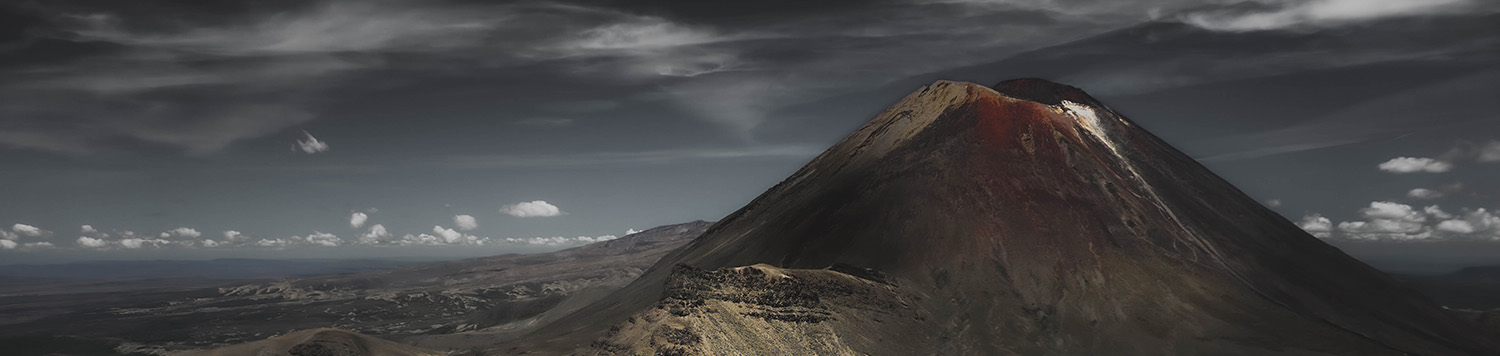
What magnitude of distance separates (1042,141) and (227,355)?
127837 mm

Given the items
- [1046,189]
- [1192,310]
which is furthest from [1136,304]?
[1046,189]

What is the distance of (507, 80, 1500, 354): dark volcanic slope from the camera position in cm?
9694

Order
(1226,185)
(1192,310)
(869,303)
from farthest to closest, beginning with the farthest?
1. (1226,185)
2. (1192,310)
3. (869,303)

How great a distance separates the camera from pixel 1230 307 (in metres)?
105

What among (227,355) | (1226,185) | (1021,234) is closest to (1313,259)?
(1226,185)

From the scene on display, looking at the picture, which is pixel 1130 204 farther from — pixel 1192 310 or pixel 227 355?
pixel 227 355

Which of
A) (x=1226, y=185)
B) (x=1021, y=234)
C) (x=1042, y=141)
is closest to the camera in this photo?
(x=1021, y=234)

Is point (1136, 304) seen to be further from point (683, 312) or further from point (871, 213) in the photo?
point (683, 312)

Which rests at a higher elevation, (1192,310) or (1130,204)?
(1130,204)

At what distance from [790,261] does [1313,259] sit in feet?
→ 324

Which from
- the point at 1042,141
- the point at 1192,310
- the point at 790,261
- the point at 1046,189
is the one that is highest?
the point at 1042,141

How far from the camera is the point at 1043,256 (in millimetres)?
114562

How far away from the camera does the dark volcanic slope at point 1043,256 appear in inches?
3816

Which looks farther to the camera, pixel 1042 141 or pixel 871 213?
pixel 1042 141
